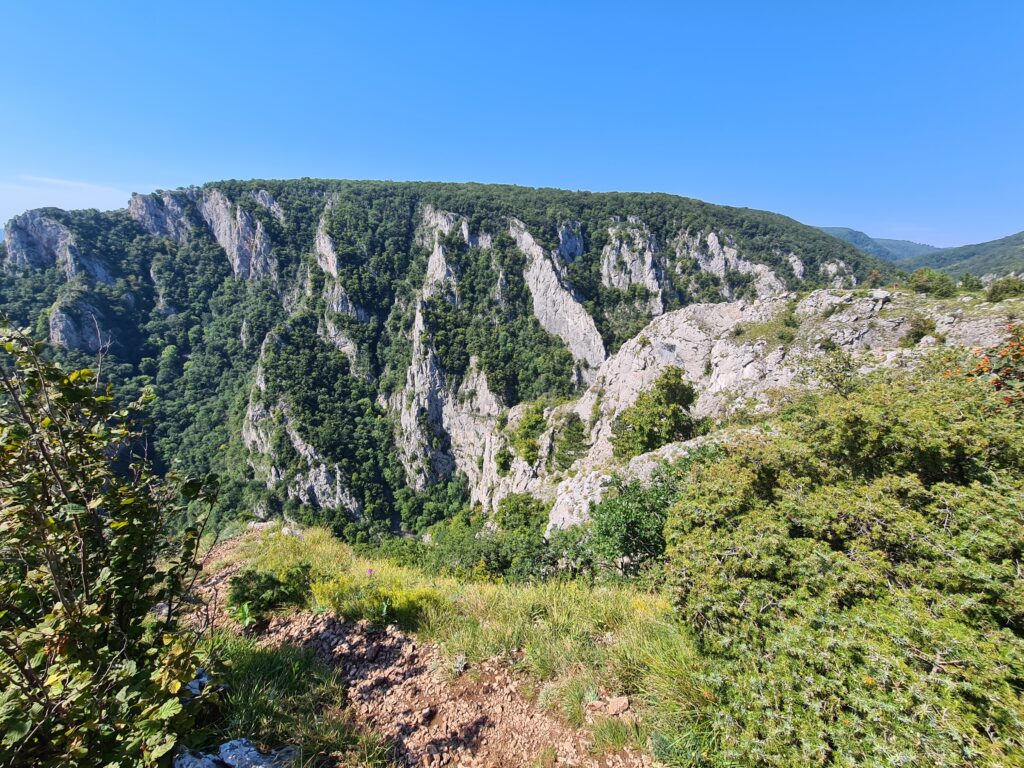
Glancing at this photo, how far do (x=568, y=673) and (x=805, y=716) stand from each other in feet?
6.77

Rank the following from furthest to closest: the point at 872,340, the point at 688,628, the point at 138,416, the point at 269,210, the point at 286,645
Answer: the point at 269,210, the point at 872,340, the point at 286,645, the point at 688,628, the point at 138,416

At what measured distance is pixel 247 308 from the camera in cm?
10194

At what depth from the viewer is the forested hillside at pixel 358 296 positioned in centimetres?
7838

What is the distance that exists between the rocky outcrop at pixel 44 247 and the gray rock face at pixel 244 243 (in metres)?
27.3

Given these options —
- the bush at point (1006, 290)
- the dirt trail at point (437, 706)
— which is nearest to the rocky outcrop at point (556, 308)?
the bush at point (1006, 290)

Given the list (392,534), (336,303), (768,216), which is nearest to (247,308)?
(336,303)

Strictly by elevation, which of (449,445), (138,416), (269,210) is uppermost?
(269,210)

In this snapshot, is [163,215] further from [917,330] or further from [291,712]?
[917,330]

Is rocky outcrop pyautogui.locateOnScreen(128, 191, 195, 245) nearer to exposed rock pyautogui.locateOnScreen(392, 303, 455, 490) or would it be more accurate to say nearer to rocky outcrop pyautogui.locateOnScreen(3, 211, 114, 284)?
rocky outcrop pyautogui.locateOnScreen(3, 211, 114, 284)

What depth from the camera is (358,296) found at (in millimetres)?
100750

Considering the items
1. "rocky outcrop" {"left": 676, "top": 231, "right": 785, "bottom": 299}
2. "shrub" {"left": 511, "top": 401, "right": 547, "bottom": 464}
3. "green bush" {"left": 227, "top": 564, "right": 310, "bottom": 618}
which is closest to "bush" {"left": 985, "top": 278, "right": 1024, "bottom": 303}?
"green bush" {"left": 227, "top": 564, "right": 310, "bottom": 618}

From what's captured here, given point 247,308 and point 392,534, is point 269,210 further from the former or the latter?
point 392,534

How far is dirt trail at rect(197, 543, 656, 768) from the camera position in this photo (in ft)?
10.8

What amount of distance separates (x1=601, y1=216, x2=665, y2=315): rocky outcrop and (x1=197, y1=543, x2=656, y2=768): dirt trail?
103m
